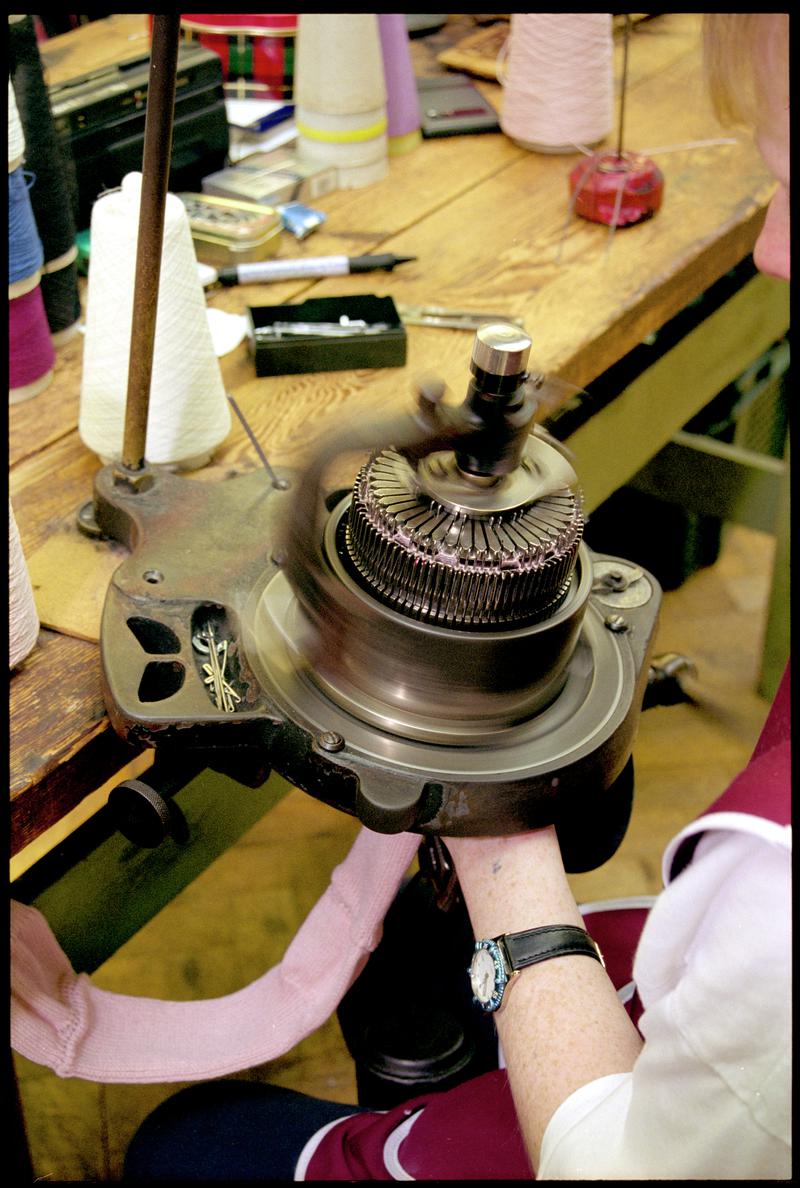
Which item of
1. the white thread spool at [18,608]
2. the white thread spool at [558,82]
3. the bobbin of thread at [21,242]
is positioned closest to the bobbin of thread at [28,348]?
the bobbin of thread at [21,242]

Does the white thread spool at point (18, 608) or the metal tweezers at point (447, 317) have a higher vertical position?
the white thread spool at point (18, 608)

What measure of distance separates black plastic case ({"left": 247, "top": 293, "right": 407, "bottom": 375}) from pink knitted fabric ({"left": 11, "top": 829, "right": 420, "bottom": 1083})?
50cm

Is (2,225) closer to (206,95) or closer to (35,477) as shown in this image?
(35,477)

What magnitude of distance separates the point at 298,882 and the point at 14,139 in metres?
1.09

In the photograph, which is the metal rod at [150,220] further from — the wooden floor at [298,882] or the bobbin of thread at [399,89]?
the bobbin of thread at [399,89]

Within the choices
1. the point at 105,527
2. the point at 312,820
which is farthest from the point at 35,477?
the point at 312,820

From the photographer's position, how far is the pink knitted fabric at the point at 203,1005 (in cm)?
91

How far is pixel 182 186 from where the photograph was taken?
147 cm

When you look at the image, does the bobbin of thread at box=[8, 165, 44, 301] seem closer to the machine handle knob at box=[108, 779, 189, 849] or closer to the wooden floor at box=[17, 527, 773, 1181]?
the machine handle knob at box=[108, 779, 189, 849]

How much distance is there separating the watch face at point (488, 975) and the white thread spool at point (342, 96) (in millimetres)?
1078

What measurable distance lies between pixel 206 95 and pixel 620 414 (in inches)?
25.3

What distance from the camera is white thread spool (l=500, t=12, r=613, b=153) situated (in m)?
1.49

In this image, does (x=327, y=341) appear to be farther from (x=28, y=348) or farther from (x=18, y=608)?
(x=18, y=608)

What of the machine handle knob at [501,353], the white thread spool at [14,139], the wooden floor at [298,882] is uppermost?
the white thread spool at [14,139]
